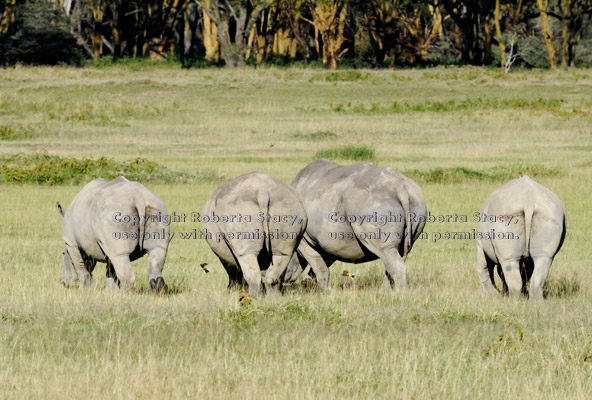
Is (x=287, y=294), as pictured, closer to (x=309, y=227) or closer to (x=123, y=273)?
(x=309, y=227)

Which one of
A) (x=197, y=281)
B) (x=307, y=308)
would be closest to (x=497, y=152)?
(x=197, y=281)

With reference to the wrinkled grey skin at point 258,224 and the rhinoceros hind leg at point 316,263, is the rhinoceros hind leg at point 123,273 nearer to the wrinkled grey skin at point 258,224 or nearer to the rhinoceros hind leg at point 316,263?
the wrinkled grey skin at point 258,224

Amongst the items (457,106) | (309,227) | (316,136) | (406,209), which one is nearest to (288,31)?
(457,106)

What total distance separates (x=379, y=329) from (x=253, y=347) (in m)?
1.28

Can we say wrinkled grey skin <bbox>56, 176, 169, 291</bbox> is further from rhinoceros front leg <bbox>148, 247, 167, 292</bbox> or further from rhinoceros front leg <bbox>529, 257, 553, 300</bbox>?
rhinoceros front leg <bbox>529, 257, 553, 300</bbox>

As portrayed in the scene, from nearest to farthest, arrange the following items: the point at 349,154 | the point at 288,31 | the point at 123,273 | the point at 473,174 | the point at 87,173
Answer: the point at 123,273, the point at 87,173, the point at 473,174, the point at 349,154, the point at 288,31

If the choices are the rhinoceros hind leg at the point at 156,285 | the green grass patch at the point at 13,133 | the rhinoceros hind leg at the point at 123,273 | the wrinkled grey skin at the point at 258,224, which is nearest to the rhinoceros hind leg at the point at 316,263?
the wrinkled grey skin at the point at 258,224

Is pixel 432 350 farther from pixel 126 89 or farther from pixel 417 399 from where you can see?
pixel 126 89

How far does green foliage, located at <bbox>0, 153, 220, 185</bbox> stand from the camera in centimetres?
2486

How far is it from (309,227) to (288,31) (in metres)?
64.9

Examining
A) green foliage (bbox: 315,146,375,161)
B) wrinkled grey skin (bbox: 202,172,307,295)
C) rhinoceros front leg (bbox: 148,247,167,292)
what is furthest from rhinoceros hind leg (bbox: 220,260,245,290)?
green foliage (bbox: 315,146,375,161)

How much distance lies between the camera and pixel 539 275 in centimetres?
1045

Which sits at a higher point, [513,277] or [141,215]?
[141,215]

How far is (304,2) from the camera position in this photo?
6800cm
